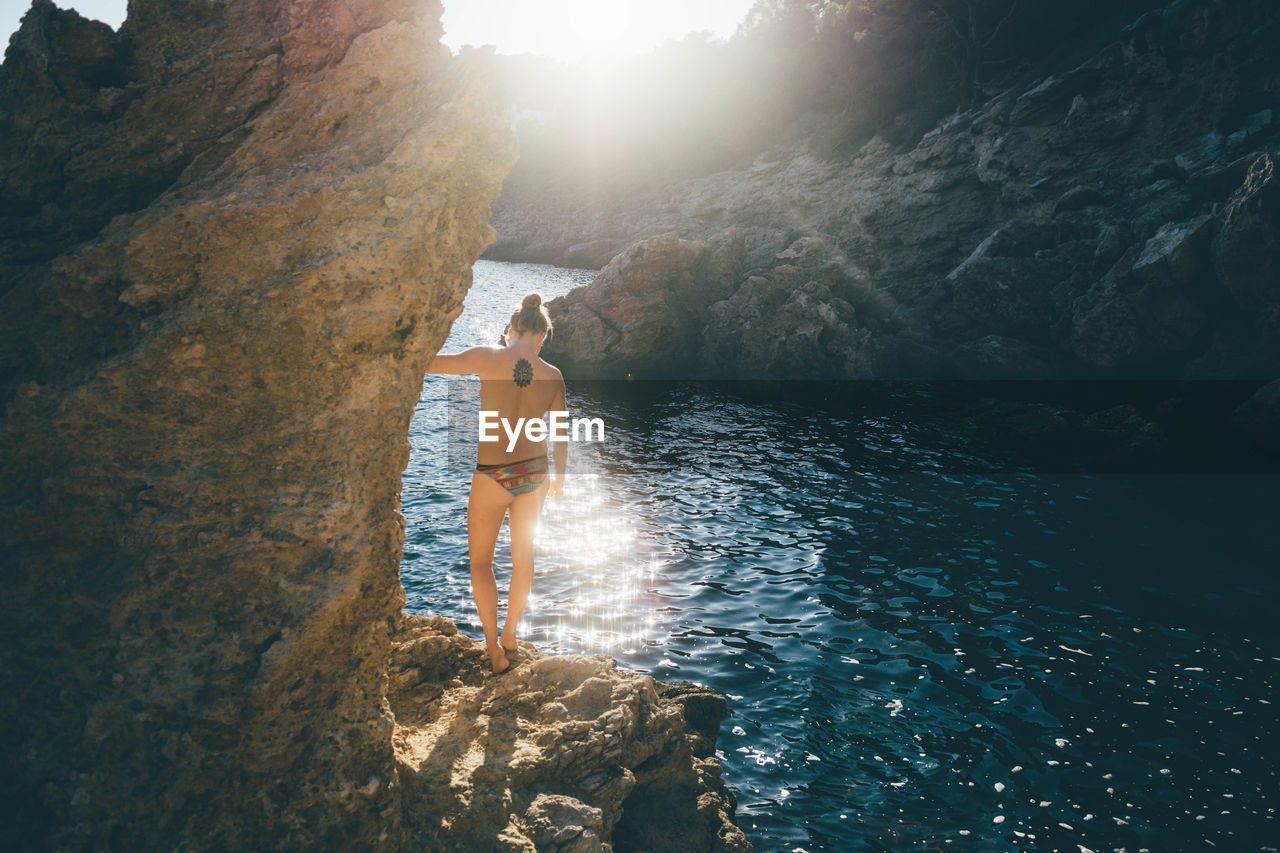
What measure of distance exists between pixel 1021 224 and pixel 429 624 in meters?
25.2

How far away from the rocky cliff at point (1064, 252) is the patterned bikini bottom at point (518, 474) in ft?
65.5

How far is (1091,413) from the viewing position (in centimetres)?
1816

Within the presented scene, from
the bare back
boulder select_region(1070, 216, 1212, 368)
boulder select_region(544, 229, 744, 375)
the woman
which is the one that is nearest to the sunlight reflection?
the woman

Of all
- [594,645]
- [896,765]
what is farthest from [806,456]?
[896,765]

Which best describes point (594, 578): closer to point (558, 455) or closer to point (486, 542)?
point (558, 455)

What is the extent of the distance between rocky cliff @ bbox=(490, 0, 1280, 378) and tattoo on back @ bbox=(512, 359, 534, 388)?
19.9m

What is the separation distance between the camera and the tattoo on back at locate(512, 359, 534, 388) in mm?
5598

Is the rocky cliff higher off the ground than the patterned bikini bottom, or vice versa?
the rocky cliff

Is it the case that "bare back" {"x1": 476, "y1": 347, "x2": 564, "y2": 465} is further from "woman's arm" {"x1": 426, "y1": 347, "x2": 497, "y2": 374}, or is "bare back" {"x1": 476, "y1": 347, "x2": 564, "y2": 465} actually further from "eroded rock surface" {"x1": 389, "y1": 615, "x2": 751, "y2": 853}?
"eroded rock surface" {"x1": 389, "y1": 615, "x2": 751, "y2": 853}

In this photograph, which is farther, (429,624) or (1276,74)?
(1276,74)

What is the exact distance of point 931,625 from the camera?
30.2 ft

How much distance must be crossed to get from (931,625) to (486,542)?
6.45 meters

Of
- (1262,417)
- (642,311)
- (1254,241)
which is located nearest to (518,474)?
(1262,417)

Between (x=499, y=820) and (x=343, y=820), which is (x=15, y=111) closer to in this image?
(x=343, y=820)
